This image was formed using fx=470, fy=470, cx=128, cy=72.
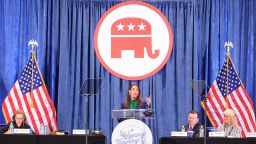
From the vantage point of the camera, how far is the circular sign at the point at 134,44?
811 cm

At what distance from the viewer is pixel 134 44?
26.7 ft

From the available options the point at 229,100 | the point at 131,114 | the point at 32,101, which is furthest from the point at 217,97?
the point at 32,101

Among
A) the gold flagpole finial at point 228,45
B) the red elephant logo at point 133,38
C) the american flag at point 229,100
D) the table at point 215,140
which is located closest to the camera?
the table at point 215,140

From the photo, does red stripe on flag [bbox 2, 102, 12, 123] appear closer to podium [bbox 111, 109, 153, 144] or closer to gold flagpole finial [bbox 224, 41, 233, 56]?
podium [bbox 111, 109, 153, 144]

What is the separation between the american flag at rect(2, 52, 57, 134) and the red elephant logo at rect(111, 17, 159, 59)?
1.36 meters

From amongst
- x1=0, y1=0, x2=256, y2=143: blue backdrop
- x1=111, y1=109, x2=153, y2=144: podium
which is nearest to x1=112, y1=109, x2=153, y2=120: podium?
x1=111, y1=109, x2=153, y2=144: podium

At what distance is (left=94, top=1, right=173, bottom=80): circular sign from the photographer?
8.11m

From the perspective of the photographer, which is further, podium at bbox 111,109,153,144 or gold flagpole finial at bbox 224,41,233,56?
gold flagpole finial at bbox 224,41,233,56

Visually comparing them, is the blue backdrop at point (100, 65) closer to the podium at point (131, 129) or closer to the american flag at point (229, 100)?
the american flag at point (229, 100)

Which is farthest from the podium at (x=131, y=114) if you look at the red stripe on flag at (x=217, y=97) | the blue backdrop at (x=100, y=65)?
the red stripe on flag at (x=217, y=97)

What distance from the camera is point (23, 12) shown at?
8.34 meters

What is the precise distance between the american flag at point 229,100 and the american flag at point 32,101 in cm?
261

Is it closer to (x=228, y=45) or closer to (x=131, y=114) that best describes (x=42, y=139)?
(x=131, y=114)

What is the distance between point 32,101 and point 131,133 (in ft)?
8.95
